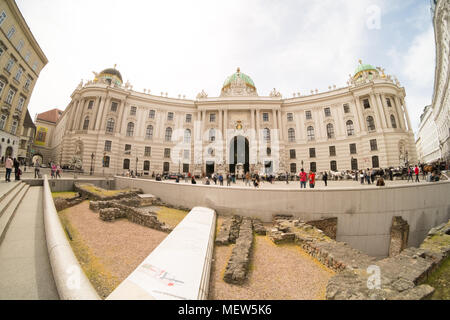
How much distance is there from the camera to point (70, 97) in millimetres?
38156

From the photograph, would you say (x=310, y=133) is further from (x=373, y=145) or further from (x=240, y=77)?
(x=240, y=77)

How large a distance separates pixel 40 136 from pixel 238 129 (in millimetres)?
58334

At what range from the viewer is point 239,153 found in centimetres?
3659

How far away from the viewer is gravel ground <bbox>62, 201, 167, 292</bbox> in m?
4.79

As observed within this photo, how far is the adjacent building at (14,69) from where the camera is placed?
62.3 ft

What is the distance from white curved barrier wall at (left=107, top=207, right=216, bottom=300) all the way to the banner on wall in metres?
69.2

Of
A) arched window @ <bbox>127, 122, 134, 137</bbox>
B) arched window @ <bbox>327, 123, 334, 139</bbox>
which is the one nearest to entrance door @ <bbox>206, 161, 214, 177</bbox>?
arched window @ <bbox>127, 122, 134, 137</bbox>

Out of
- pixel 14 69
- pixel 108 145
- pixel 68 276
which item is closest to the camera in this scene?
pixel 68 276

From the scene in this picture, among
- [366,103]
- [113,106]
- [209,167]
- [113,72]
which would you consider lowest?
[209,167]

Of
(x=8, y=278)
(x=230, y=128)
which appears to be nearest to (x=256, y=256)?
(x=8, y=278)

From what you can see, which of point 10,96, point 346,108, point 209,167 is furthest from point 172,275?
point 346,108

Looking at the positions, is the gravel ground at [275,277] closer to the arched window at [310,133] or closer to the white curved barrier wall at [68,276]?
the white curved barrier wall at [68,276]

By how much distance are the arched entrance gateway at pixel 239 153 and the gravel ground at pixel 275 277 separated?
30.2 m
